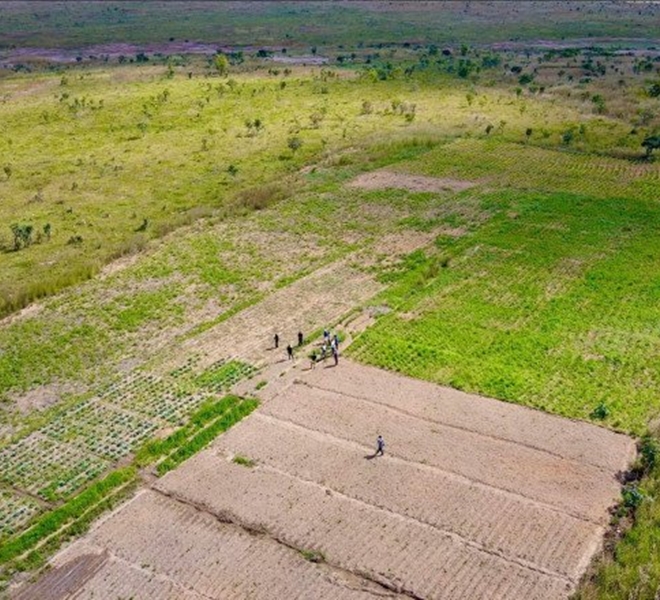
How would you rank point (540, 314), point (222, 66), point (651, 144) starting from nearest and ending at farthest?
point (540, 314)
point (651, 144)
point (222, 66)

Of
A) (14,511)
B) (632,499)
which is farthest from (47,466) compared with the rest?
(632,499)

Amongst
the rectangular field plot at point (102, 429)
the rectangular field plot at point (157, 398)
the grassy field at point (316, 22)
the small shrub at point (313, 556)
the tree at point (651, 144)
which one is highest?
the grassy field at point (316, 22)

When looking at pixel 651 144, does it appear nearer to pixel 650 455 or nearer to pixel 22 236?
pixel 650 455

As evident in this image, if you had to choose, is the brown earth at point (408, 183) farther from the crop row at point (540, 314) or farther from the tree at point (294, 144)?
the tree at point (294, 144)

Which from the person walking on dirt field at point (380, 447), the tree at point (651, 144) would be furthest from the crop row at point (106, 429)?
the tree at point (651, 144)

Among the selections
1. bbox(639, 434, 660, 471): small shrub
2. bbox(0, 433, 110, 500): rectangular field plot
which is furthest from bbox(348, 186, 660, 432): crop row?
bbox(0, 433, 110, 500): rectangular field plot

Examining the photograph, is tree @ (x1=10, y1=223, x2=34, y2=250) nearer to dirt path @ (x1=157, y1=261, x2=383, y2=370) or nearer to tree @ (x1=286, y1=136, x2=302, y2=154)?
dirt path @ (x1=157, y1=261, x2=383, y2=370)

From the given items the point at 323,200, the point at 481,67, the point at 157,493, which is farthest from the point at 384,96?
the point at 157,493
